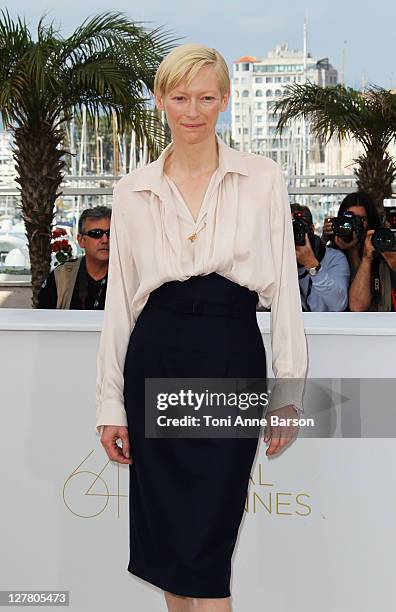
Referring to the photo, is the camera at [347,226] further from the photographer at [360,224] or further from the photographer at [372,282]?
the photographer at [372,282]

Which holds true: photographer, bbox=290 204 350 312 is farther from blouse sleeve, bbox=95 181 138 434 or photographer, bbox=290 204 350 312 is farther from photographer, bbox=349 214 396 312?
blouse sleeve, bbox=95 181 138 434

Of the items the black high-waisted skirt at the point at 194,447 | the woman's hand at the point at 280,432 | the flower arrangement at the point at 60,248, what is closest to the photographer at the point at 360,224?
the woman's hand at the point at 280,432

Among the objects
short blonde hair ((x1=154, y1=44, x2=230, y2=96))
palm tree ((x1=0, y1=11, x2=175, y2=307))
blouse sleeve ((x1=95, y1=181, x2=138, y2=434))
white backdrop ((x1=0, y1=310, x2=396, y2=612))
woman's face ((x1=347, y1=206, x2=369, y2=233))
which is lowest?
white backdrop ((x1=0, y1=310, x2=396, y2=612))

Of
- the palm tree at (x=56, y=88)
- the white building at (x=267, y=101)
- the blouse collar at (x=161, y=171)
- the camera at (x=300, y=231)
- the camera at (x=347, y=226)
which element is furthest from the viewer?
the white building at (x=267, y=101)

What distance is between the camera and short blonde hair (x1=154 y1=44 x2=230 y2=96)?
2.02 meters

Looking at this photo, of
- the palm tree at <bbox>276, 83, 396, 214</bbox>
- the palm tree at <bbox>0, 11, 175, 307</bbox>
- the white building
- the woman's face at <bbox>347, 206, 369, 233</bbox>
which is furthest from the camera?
the white building

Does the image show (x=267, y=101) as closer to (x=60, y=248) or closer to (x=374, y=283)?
(x=60, y=248)

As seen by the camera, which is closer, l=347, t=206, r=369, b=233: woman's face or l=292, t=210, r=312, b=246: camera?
l=292, t=210, r=312, b=246: camera

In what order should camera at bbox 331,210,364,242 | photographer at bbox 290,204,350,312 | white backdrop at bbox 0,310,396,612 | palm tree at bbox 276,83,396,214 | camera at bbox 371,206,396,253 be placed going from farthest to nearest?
palm tree at bbox 276,83,396,214 < camera at bbox 331,210,364,242 < photographer at bbox 290,204,350,312 < camera at bbox 371,206,396,253 < white backdrop at bbox 0,310,396,612

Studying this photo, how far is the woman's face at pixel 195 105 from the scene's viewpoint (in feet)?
6.70

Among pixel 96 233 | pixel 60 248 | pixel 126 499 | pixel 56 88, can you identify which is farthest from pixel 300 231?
pixel 60 248

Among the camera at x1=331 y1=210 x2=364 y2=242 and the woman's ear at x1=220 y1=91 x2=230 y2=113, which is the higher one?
the woman's ear at x1=220 y1=91 x2=230 y2=113

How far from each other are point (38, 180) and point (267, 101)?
7706 millimetres

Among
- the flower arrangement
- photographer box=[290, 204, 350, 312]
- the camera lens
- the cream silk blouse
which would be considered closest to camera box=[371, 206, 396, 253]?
the camera lens
